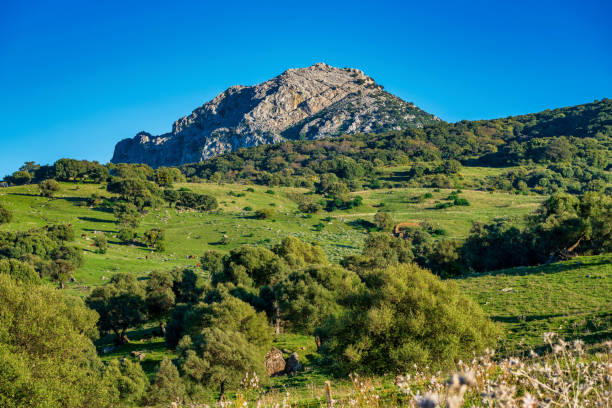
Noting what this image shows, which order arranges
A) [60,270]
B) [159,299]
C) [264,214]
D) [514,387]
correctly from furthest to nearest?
[264,214] → [60,270] → [159,299] → [514,387]

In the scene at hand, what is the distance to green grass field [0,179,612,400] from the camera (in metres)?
26.0

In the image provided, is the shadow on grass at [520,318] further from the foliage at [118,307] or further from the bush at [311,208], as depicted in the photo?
the bush at [311,208]

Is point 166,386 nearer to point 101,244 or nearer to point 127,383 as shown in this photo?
point 127,383

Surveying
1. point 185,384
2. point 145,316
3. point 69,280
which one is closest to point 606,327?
point 185,384

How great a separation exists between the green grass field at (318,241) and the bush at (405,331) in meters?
1.76

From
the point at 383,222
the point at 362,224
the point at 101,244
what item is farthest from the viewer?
the point at 362,224

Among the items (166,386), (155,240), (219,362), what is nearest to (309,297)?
(219,362)

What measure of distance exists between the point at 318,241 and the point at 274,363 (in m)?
51.2

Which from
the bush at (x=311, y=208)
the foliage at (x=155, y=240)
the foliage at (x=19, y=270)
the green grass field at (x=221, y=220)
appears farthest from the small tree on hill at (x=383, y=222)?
the foliage at (x=19, y=270)

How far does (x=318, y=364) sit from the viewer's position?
103 feet

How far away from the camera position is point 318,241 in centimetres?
8306

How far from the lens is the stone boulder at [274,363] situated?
104 ft

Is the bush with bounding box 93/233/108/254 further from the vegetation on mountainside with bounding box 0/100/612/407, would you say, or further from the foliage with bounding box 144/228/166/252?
the foliage with bounding box 144/228/166/252

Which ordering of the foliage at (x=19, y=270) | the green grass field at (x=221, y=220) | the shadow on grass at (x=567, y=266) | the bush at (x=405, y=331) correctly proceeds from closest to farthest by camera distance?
the bush at (x=405, y=331) < the shadow on grass at (x=567, y=266) < the foliage at (x=19, y=270) < the green grass field at (x=221, y=220)
